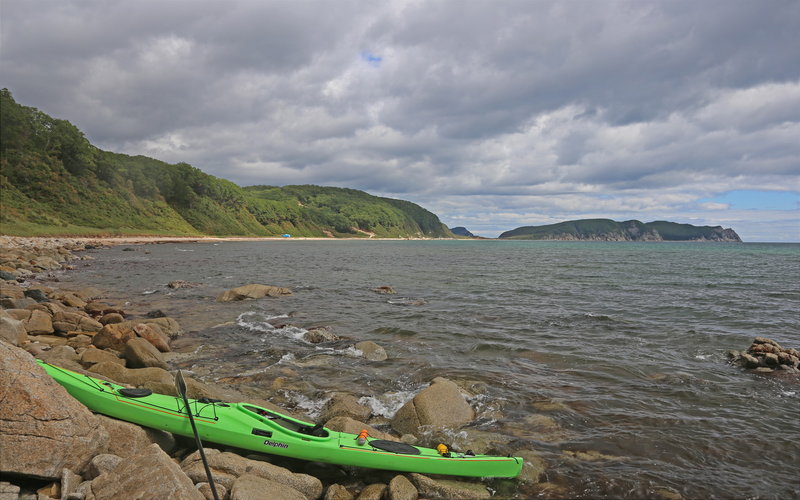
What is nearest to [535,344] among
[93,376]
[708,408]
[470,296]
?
[708,408]

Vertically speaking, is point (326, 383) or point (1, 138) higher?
point (1, 138)

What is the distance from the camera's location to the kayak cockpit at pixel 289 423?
680 centimetres

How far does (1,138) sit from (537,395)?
112 metres

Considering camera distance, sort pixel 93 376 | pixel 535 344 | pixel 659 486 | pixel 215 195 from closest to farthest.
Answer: pixel 659 486, pixel 93 376, pixel 535 344, pixel 215 195

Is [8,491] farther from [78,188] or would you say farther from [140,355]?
[78,188]

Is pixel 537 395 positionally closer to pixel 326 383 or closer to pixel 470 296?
pixel 326 383

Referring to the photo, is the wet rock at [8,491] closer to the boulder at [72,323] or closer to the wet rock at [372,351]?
the wet rock at [372,351]

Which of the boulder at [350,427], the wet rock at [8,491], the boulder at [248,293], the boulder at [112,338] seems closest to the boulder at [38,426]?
the wet rock at [8,491]

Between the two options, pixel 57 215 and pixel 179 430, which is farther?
pixel 57 215

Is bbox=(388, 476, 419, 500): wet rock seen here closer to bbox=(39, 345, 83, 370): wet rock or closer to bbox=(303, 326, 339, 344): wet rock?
bbox=(39, 345, 83, 370): wet rock

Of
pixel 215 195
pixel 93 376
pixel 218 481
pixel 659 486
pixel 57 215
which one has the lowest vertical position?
pixel 659 486

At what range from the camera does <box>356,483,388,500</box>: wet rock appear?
5767 millimetres

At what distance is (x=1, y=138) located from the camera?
8119 cm

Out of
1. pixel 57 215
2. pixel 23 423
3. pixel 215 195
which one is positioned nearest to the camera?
pixel 23 423
